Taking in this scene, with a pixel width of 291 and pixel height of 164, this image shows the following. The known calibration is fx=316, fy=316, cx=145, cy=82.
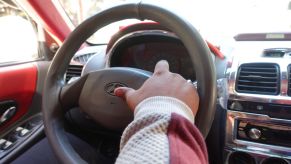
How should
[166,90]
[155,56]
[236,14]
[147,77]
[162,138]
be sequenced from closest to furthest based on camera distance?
[162,138] < [166,90] < [147,77] < [155,56] < [236,14]

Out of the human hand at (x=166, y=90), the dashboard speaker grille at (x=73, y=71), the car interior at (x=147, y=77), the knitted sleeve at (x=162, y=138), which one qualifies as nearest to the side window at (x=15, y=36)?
the car interior at (x=147, y=77)

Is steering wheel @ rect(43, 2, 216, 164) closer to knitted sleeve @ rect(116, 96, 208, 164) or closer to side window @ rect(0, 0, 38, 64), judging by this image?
knitted sleeve @ rect(116, 96, 208, 164)

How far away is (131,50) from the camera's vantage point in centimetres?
116

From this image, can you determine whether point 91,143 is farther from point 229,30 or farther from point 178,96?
point 229,30

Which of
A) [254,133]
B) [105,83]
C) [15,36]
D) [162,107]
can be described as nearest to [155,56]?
[105,83]

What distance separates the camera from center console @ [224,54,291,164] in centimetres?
92

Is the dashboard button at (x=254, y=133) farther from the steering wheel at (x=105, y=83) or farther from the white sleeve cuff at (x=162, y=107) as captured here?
the white sleeve cuff at (x=162, y=107)

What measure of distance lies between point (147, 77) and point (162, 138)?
0.33 meters

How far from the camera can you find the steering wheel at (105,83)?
Answer: 0.73 m

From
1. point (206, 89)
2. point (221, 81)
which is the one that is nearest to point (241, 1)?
point (221, 81)

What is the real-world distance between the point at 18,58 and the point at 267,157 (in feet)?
3.62

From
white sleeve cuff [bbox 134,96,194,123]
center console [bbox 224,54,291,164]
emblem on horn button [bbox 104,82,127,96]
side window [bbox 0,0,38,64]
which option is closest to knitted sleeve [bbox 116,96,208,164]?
white sleeve cuff [bbox 134,96,194,123]

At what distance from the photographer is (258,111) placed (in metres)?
0.94

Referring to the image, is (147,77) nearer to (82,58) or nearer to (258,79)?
(258,79)
